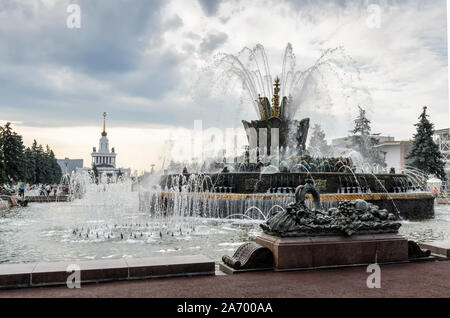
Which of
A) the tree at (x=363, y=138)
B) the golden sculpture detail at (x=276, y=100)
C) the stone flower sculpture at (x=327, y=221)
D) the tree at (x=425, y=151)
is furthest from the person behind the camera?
the tree at (x=363, y=138)

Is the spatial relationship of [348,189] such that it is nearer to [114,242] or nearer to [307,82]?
[307,82]

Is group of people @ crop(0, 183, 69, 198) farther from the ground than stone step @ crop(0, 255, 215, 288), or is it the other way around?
group of people @ crop(0, 183, 69, 198)

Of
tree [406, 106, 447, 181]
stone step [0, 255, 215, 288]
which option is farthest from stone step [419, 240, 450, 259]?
tree [406, 106, 447, 181]

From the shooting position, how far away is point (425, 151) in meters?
47.8

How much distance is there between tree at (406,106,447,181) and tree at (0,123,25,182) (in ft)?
152

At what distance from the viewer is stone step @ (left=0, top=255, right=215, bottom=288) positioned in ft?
17.9

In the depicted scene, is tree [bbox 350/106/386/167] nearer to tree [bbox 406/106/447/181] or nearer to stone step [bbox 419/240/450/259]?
tree [bbox 406/106/447/181]

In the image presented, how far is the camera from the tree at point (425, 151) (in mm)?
48000

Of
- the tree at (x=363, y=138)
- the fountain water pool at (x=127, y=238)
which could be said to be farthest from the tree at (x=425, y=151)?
the fountain water pool at (x=127, y=238)

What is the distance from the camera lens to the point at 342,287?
5496mm

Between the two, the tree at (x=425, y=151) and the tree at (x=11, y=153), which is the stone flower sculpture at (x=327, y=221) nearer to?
the tree at (x=425, y=151)

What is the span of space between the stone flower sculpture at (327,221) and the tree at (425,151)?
148 ft

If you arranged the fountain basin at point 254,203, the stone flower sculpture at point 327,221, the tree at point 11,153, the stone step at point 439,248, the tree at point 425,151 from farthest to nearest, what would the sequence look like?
the tree at point 11,153
the tree at point 425,151
the fountain basin at point 254,203
the stone step at point 439,248
the stone flower sculpture at point 327,221
